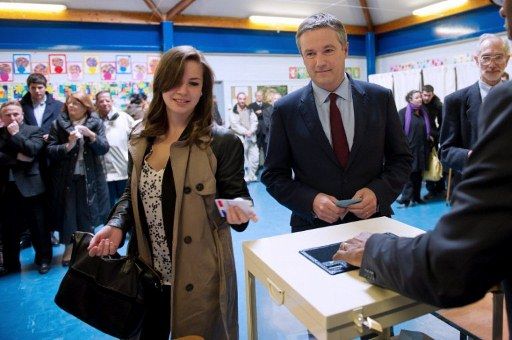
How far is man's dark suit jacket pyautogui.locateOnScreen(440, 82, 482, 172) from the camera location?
2443 mm

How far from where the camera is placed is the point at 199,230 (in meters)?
1.55

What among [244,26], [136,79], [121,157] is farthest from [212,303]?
[244,26]

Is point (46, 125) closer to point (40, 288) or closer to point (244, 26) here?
point (40, 288)

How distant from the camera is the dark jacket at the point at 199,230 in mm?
1533

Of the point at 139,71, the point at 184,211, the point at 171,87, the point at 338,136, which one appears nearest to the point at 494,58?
the point at 338,136

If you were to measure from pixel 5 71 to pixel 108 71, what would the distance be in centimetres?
170

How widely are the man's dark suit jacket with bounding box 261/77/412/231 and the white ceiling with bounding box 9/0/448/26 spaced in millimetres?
6945

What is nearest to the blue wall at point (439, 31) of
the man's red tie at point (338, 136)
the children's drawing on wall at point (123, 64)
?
the children's drawing on wall at point (123, 64)

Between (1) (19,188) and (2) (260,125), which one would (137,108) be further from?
(2) (260,125)

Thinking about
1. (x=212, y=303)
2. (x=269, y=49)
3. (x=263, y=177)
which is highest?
(x=269, y=49)

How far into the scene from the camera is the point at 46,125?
4160 mm

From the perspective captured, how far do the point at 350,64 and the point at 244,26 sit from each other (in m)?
3.14

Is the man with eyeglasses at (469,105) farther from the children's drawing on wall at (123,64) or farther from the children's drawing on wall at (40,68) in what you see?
the children's drawing on wall at (40,68)

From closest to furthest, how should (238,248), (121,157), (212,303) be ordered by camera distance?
(212,303) → (238,248) → (121,157)
